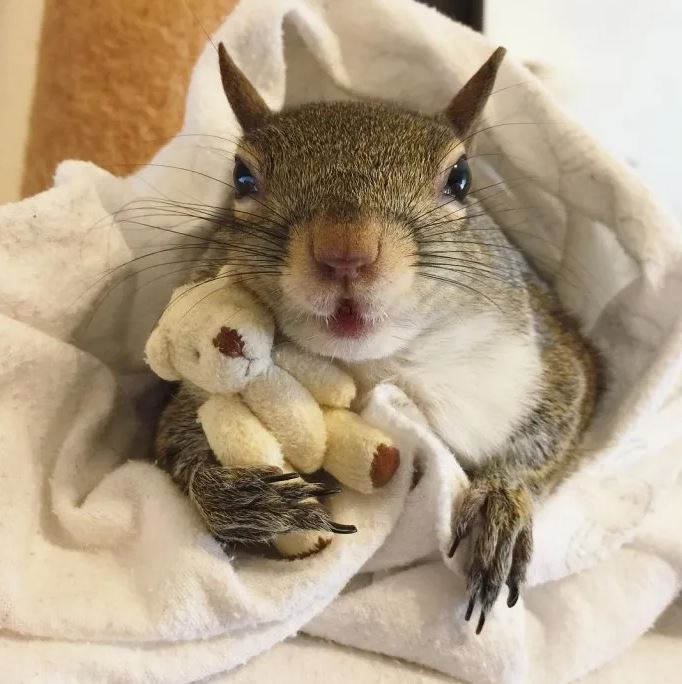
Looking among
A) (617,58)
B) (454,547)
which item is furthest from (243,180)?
(617,58)

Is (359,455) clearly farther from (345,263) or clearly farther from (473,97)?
(473,97)

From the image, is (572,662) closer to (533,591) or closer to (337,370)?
(533,591)

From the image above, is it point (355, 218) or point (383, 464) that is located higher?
point (355, 218)

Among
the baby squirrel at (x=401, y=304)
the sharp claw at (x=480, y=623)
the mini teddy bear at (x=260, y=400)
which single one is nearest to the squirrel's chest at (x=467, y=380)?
the baby squirrel at (x=401, y=304)

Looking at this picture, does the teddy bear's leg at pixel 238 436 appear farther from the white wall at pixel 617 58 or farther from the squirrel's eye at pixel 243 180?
the white wall at pixel 617 58

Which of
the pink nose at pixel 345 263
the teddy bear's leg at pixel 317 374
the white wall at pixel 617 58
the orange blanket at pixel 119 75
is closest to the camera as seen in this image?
the pink nose at pixel 345 263

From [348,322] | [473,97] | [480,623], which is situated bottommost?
[480,623]

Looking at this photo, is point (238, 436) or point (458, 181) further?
Answer: point (458, 181)

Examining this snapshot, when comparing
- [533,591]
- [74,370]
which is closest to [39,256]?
[74,370]
